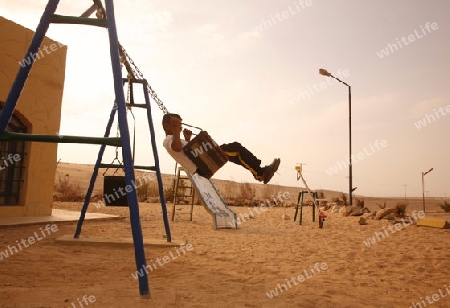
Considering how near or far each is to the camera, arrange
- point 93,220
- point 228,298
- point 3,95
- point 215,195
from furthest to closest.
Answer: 1. point 215,195
2. point 93,220
3. point 3,95
4. point 228,298

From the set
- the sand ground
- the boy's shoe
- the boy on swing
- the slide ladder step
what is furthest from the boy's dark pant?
the slide ladder step

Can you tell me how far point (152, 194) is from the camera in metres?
20.4

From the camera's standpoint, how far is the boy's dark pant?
4.86 meters

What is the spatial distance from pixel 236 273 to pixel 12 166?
293 inches

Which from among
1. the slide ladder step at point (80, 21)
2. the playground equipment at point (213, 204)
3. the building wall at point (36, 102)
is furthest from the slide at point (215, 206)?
the slide ladder step at point (80, 21)

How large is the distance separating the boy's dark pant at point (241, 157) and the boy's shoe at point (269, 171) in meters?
0.10

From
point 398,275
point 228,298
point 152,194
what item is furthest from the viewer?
point 152,194

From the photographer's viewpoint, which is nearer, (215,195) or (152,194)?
(215,195)

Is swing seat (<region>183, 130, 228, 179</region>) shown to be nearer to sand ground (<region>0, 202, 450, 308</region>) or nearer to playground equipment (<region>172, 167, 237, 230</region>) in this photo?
sand ground (<region>0, 202, 450, 308</region>)

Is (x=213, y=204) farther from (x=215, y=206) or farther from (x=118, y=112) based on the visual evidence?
(x=118, y=112)

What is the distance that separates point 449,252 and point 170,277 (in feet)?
14.9

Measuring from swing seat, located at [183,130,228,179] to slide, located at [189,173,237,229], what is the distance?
4666mm

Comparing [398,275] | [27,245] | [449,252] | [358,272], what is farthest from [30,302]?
[449,252]

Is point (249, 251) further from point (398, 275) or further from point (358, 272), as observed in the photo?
point (398, 275)
